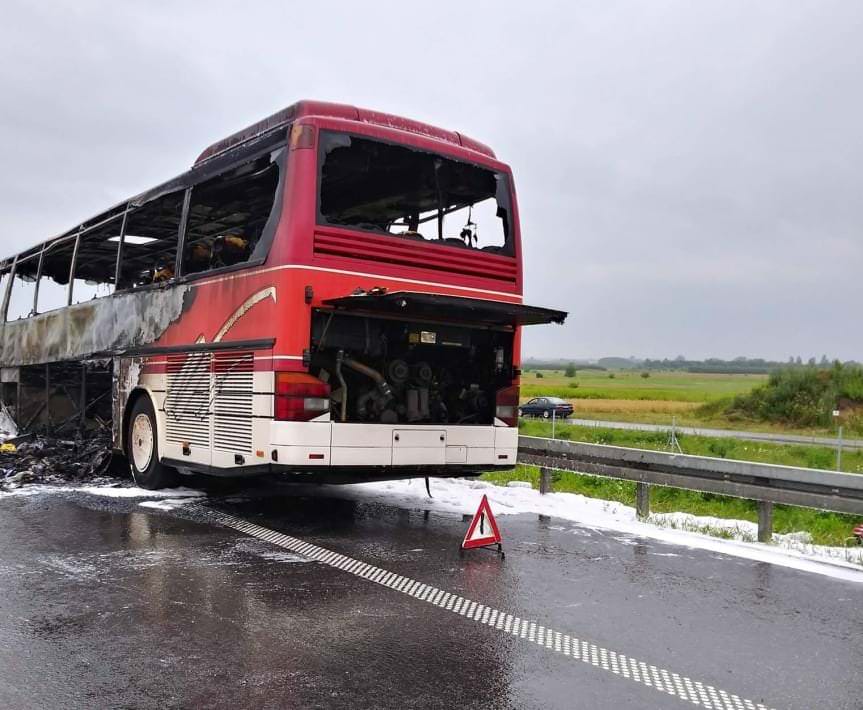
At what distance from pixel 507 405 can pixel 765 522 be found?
2.96 m

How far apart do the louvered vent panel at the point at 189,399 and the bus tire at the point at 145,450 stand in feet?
1.81

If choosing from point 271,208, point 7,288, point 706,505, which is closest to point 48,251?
point 7,288

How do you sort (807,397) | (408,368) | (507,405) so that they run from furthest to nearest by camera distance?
(807,397) < (507,405) < (408,368)

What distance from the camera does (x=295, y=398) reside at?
7754 mm

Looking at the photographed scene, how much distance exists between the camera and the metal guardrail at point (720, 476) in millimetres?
7797

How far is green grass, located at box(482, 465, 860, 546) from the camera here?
11531 mm

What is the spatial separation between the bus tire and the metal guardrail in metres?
4.92

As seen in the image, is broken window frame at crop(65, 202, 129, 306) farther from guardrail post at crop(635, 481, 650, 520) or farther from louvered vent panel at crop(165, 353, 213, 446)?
guardrail post at crop(635, 481, 650, 520)

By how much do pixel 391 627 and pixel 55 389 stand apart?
1097cm

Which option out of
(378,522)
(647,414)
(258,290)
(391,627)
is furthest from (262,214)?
(647,414)

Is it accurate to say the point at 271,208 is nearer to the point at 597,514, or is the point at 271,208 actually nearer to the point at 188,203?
the point at 188,203

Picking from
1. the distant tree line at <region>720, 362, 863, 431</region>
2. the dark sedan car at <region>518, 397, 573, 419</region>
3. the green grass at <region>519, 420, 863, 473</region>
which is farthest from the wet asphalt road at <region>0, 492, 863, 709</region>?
the dark sedan car at <region>518, 397, 573, 419</region>

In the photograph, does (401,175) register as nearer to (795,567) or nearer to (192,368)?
(192,368)

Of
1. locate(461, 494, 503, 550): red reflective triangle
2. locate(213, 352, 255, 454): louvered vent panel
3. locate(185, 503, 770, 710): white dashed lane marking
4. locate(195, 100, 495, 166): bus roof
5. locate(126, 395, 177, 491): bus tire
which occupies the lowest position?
locate(185, 503, 770, 710): white dashed lane marking
